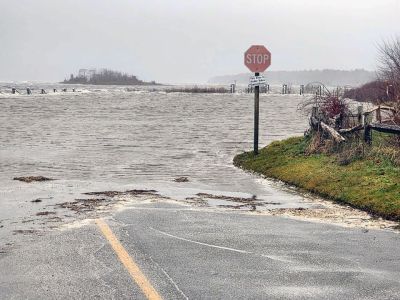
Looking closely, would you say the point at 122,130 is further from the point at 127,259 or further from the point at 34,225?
the point at 127,259

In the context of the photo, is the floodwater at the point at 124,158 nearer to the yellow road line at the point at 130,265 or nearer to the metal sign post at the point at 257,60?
the yellow road line at the point at 130,265

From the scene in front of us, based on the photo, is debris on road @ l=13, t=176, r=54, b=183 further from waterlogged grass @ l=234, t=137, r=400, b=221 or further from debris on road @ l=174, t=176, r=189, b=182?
waterlogged grass @ l=234, t=137, r=400, b=221

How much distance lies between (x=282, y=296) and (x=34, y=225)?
464cm

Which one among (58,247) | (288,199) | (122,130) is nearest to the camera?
(58,247)

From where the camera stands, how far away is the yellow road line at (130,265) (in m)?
5.20

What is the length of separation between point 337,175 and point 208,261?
732 cm

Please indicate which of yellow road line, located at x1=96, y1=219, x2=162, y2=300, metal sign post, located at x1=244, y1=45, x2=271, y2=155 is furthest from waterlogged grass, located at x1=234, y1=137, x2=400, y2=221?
yellow road line, located at x1=96, y1=219, x2=162, y2=300

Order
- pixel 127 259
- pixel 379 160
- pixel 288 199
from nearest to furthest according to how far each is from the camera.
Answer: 1. pixel 127 259
2. pixel 288 199
3. pixel 379 160

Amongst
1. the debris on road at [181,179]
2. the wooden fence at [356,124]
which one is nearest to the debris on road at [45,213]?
the debris on road at [181,179]

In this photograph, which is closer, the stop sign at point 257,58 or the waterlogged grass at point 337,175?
the waterlogged grass at point 337,175

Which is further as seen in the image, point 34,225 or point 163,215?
point 163,215

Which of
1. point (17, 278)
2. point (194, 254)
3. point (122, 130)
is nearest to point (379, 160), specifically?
point (194, 254)

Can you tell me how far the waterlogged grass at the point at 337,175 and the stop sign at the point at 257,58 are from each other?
2853 millimetres

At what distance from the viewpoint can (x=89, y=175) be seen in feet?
48.4
